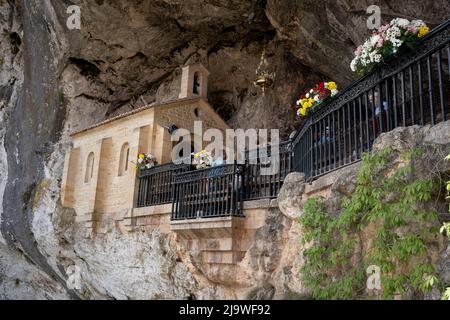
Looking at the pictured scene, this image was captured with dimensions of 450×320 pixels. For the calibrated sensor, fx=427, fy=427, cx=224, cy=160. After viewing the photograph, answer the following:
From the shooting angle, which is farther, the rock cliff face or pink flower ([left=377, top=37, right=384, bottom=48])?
the rock cliff face

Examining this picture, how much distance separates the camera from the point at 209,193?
9336 millimetres

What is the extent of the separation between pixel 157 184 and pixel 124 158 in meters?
2.52

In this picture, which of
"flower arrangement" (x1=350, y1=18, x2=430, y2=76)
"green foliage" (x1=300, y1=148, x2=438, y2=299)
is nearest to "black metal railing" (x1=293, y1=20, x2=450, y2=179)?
"flower arrangement" (x1=350, y1=18, x2=430, y2=76)

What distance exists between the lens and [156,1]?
1518 cm

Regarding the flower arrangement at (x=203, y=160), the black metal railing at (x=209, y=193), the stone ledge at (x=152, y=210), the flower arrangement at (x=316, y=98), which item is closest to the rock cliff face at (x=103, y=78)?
the stone ledge at (x=152, y=210)

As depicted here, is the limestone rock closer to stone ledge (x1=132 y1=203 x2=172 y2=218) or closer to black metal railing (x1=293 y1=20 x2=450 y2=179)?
black metal railing (x1=293 y1=20 x2=450 y2=179)

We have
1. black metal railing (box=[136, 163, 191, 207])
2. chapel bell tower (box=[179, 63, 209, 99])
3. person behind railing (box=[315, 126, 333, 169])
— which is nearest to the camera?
person behind railing (box=[315, 126, 333, 169])

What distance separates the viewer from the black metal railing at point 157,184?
11234mm

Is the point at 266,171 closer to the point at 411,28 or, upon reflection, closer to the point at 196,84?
the point at 411,28

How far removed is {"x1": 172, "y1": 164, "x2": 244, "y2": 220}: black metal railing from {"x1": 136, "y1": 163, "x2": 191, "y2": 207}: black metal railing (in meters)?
0.68

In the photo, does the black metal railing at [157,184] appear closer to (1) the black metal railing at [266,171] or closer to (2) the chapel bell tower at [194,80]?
(1) the black metal railing at [266,171]

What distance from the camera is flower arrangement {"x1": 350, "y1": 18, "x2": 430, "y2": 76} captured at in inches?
214

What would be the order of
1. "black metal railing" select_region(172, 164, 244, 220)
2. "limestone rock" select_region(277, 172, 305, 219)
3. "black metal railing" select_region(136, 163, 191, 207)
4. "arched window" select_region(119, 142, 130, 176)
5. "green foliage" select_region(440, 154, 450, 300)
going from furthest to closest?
1. "arched window" select_region(119, 142, 130, 176)
2. "black metal railing" select_region(136, 163, 191, 207)
3. "black metal railing" select_region(172, 164, 244, 220)
4. "limestone rock" select_region(277, 172, 305, 219)
5. "green foliage" select_region(440, 154, 450, 300)

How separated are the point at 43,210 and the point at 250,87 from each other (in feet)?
31.5
